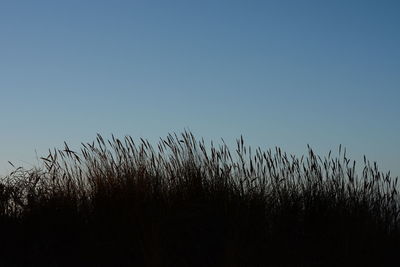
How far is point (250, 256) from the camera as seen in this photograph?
5703 millimetres

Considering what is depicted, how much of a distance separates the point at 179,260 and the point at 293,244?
4.11 ft

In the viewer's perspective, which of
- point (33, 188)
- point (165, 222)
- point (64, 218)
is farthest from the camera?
point (33, 188)

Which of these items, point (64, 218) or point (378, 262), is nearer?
point (378, 262)

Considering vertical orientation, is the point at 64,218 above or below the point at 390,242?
above

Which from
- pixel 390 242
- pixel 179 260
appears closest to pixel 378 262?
pixel 390 242

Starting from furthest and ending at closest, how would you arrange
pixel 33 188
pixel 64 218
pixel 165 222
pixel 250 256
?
1. pixel 33 188
2. pixel 64 218
3. pixel 165 222
4. pixel 250 256

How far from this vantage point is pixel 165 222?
6.13 m

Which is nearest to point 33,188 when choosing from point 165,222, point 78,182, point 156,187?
point 78,182

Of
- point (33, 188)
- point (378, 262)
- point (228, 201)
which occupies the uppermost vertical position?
point (33, 188)

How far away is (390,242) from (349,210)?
55 centimetres

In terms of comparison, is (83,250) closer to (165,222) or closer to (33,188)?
(165,222)

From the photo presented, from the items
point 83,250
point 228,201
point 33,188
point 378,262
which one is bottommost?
point 378,262

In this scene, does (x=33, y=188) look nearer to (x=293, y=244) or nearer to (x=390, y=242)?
(x=293, y=244)

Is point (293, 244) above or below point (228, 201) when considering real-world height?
below
